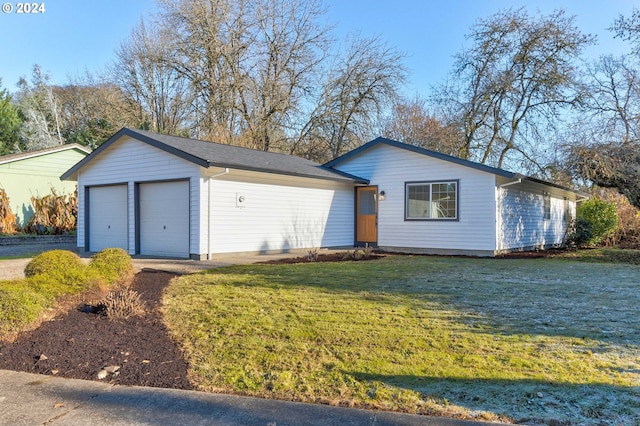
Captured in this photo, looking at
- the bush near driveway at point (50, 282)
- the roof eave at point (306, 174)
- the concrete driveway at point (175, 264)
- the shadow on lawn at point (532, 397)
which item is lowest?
the shadow on lawn at point (532, 397)

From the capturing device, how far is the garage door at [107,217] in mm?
13703

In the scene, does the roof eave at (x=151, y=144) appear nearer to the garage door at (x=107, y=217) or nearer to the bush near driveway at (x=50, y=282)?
the garage door at (x=107, y=217)

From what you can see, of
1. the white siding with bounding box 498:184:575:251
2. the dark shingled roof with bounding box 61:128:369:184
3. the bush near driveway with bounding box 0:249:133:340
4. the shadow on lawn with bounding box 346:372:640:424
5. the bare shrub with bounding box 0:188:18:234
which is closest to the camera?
the shadow on lawn with bounding box 346:372:640:424

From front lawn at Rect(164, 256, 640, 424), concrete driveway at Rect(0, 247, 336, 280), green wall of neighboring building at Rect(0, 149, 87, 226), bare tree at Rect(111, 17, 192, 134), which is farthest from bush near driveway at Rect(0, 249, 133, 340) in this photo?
bare tree at Rect(111, 17, 192, 134)

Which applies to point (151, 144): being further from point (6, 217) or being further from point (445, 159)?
point (6, 217)

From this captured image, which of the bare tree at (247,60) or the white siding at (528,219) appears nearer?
the white siding at (528,219)

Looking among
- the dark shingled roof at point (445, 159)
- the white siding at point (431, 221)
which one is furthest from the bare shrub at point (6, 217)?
the white siding at point (431, 221)

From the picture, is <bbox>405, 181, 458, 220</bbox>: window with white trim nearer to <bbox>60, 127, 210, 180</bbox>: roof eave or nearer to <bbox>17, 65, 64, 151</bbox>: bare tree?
<bbox>60, 127, 210, 180</bbox>: roof eave

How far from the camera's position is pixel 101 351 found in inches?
170

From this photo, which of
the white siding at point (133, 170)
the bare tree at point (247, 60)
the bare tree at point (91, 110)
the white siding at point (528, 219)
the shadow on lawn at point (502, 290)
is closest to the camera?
the shadow on lawn at point (502, 290)

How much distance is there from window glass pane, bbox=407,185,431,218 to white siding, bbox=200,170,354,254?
8.00 ft

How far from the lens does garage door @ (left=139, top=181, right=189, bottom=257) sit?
1204cm

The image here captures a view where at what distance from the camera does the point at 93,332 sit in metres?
4.86

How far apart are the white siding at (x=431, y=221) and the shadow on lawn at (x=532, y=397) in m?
10.5
